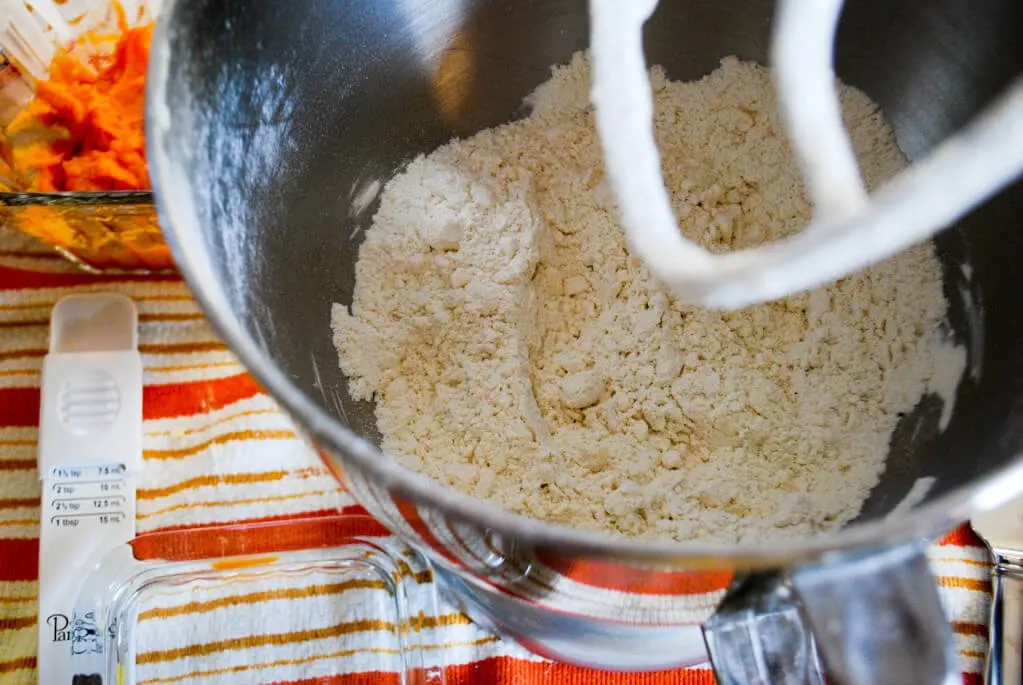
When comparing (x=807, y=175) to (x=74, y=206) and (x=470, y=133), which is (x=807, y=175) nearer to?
(x=470, y=133)

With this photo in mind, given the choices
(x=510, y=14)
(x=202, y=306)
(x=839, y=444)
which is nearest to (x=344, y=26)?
(x=510, y=14)

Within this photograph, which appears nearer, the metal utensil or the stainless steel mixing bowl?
the stainless steel mixing bowl

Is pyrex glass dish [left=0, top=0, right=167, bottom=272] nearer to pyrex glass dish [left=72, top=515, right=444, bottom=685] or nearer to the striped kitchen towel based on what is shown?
the striped kitchen towel

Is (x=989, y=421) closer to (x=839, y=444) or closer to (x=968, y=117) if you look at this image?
(x=839, y=444)

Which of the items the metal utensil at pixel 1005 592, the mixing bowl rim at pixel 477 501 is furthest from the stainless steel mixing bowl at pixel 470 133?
the metal utensil at pixel 1005 592

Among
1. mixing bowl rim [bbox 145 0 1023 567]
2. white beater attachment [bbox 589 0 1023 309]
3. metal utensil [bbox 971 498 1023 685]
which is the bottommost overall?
metal utensil [bbox 971 498 1023 685]

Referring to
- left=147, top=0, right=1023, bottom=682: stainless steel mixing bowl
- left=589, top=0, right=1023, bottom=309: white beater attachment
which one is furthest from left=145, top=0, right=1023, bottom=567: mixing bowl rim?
left=589, top=0, right=1023, bottom=309: white beater attachment

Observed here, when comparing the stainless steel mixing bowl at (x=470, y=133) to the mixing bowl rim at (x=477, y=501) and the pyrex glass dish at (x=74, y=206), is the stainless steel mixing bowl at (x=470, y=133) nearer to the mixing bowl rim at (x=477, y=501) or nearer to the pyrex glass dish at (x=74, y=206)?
the mixing bowl rim at (x=477, y=501)
